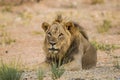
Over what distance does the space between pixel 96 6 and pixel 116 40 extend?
28.1 feet

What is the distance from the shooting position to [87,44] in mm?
9117

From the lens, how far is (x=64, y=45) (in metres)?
8.55

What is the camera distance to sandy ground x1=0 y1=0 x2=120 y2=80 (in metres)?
8.09

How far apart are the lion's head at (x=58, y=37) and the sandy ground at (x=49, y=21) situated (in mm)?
492

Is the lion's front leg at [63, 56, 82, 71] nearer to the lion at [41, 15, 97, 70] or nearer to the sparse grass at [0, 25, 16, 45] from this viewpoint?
the lion at [41, 15, 97, 70]

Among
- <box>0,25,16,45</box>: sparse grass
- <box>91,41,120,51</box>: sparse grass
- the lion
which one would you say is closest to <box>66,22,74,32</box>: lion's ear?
the lion

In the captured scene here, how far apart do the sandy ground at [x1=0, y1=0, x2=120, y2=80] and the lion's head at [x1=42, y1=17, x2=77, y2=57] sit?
0.49m

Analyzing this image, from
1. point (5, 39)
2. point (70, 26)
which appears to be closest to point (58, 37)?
point (70, 26)

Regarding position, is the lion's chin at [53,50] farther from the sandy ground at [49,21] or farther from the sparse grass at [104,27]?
the sparse grass at [104,27]

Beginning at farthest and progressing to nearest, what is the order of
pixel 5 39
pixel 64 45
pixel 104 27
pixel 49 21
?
pixel 49 21 → pixel 104 27 → pixel 5 39 → pixel 64 45

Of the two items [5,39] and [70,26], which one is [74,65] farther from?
[5,39]

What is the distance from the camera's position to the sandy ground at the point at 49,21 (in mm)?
8088

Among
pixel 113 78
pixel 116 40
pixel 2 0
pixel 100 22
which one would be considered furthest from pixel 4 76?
pixel 2 0

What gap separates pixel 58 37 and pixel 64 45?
17 centimetres
